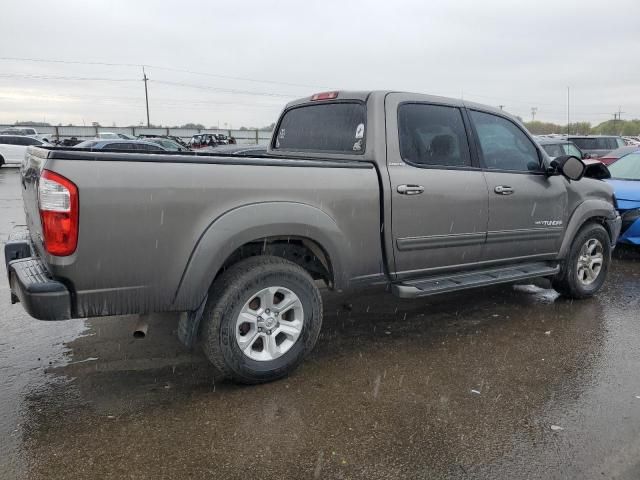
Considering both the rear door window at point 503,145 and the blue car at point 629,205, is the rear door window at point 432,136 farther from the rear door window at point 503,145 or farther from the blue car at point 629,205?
the blue car at point 629,205

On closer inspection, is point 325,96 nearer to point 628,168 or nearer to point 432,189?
point 432,189

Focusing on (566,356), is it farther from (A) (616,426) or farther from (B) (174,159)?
(B) (174,159)

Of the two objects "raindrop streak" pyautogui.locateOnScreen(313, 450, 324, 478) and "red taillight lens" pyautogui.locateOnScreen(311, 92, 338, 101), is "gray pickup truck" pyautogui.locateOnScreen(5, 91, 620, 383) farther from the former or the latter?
"raindrop streak" pyautogui.locateOnScreen(313, 450, 324, 478)

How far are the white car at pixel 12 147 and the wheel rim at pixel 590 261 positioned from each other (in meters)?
25.4

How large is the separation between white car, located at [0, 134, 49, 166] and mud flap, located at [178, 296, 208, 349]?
992 inches

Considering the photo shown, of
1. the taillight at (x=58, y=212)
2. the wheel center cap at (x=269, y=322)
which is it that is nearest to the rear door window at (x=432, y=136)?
the wheel center cap at (x=269, y=322)

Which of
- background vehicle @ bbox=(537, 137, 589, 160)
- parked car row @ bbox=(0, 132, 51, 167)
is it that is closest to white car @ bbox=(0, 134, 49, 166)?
parked car row @ bbox=(0, 132, 51, 167)

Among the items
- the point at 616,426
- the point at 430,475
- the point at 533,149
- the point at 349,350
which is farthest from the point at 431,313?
the point at 430,475

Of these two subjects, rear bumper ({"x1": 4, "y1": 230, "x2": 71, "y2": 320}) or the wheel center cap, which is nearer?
rear bumper ({"x1": 4, "y1": 230, "x2": 71, "y2": 320})

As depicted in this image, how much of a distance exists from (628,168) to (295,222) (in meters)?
7.56

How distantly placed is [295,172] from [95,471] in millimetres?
2008

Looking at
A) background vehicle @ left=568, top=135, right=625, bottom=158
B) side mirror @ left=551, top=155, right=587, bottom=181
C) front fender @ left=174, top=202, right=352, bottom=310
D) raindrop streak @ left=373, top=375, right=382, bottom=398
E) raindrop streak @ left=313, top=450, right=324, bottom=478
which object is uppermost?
background vehicle @ left=568, top=135, right=625, bottom=158

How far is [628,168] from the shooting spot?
878cm

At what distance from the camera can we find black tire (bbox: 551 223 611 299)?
5.30 m
